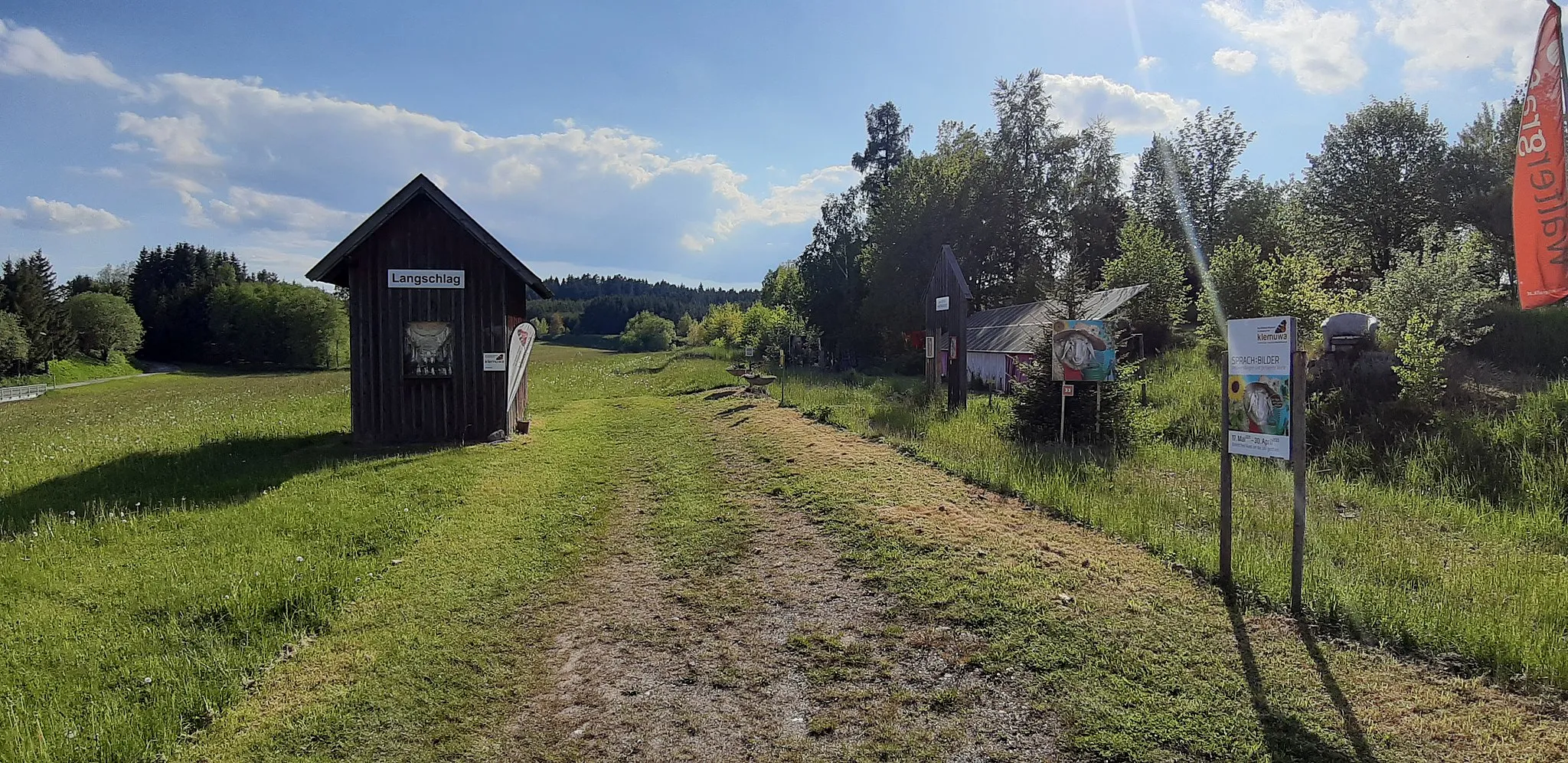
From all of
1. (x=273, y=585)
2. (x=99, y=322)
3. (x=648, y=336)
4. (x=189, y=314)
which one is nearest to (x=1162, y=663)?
(x=273, y=585)

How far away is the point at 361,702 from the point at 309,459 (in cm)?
991

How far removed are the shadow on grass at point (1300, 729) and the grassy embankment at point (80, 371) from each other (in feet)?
234

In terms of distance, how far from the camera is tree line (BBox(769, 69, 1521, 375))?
3131 cm

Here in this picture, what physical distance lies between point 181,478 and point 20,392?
166 feet

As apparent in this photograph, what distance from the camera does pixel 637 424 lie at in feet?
56.2

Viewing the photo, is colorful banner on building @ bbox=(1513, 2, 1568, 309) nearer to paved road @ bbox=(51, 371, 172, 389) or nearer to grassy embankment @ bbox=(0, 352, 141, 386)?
grassy embankment @ bbox=(0, 352, 141, 386)

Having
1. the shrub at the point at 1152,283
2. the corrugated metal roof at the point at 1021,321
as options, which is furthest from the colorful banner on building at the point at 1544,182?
the shrub at the point at 1152,283

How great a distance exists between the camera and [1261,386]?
17.7ft

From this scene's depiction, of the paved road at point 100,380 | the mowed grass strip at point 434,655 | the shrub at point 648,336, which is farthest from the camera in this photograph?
the shrub at point 648,336

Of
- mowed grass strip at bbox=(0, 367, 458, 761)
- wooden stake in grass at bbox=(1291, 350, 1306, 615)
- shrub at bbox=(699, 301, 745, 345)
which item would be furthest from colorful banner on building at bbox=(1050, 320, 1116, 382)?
shrub at bbox=(699, 301, 745, 345)

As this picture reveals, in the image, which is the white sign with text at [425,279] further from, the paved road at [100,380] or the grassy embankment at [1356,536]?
the paved road at [100,380]

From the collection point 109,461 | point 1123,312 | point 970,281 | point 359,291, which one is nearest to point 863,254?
point 970,281

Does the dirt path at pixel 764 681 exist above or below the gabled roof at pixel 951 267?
below

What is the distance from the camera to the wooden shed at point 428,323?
1429 cm
